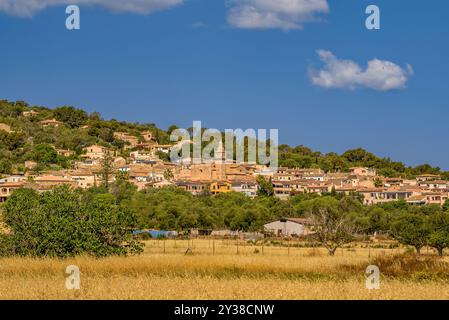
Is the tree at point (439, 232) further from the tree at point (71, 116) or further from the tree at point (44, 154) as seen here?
the tree at point (71, 116)

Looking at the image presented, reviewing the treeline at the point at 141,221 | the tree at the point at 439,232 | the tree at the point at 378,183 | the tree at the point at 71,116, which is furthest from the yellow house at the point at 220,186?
the tree at the point at 71,116

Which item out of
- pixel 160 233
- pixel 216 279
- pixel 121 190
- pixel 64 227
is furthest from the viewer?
pixel 121 190

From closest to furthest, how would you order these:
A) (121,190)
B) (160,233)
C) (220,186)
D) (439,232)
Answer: (439,232) → (160,233) → (121,190) → (220,186)

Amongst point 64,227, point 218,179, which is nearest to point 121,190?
point 218,179

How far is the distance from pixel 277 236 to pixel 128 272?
116ft

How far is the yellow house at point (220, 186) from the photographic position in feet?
291

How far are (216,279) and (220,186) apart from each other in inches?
3002

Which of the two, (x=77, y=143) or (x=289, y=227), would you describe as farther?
(x=77, y=143)

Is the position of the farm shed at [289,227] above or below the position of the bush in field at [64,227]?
below

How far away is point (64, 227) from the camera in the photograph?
19.7 metres

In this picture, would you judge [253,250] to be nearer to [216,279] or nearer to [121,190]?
[216,279]

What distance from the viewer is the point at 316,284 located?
13.7m

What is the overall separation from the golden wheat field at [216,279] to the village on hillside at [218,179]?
177ft
